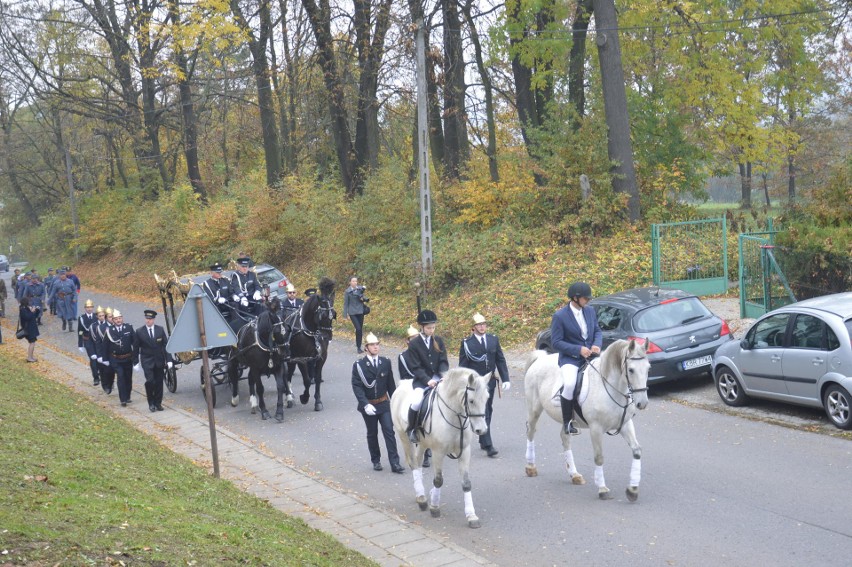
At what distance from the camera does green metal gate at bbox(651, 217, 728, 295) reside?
20.9m

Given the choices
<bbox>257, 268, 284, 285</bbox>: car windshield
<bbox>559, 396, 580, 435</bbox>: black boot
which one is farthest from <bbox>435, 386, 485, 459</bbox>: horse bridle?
<bbox>257, 268, 284, 285</bbox>: car windshield

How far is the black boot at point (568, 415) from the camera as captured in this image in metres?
9.89

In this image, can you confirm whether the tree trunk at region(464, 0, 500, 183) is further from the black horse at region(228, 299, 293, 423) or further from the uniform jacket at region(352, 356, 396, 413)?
the uniform jacket at region(352, 356, 396, 413)

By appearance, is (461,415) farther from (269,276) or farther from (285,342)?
(269,276)

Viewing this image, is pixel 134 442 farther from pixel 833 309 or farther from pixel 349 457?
pixel 833 309

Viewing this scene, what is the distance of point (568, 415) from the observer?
992 centimetres

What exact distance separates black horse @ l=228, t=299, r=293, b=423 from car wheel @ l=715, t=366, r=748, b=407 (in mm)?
7085

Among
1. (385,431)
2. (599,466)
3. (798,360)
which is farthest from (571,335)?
(798,360)

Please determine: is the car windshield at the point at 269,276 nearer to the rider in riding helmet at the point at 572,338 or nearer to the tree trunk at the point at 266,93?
the tree trunk at the point at 266,93

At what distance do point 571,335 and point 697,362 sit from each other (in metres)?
5.54

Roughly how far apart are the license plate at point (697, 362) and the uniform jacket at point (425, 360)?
5.77m

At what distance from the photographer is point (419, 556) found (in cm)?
821

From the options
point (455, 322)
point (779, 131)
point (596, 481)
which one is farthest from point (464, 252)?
point (596, 481)

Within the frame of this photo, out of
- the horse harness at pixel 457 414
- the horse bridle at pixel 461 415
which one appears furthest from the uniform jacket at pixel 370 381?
the horse bridle at pixel 461 415
